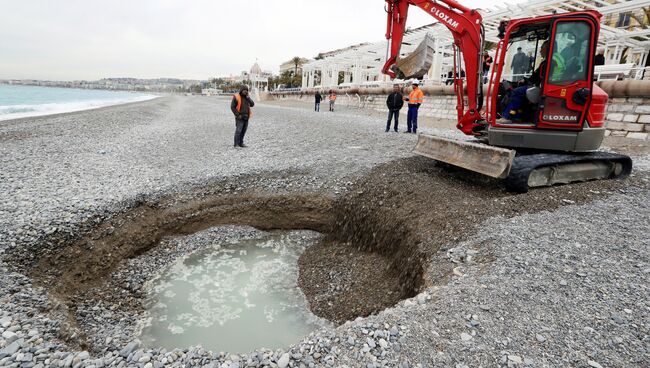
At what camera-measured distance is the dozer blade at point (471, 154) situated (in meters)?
5.92

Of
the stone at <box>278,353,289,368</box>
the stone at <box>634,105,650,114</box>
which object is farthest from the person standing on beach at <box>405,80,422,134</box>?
the stone at <box>278,353,289,368</box>

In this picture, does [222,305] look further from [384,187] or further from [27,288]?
[384,187]

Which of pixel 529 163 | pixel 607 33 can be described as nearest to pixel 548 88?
pixel 529 163

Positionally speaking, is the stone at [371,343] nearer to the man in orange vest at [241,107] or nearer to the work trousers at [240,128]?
the man in orange vest at [241,107]

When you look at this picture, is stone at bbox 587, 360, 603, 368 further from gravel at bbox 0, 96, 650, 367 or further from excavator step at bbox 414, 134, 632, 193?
excavator step at bbox 414, 134, 632, 193

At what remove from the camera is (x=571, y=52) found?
233 inches

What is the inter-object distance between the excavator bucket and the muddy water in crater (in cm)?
442

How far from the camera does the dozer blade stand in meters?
5.92

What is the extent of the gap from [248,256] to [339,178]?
2847mm

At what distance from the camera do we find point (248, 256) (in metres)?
6.52

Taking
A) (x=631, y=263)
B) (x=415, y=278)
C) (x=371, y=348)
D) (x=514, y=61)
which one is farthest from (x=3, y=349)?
(x=514, y=61)

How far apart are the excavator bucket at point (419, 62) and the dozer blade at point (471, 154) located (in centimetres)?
146

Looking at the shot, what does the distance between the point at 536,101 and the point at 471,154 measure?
1.45 m

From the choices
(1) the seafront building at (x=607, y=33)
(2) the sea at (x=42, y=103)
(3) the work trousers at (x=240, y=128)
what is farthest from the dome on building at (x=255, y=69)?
(3) the work trousers at (x=240, y=128)
